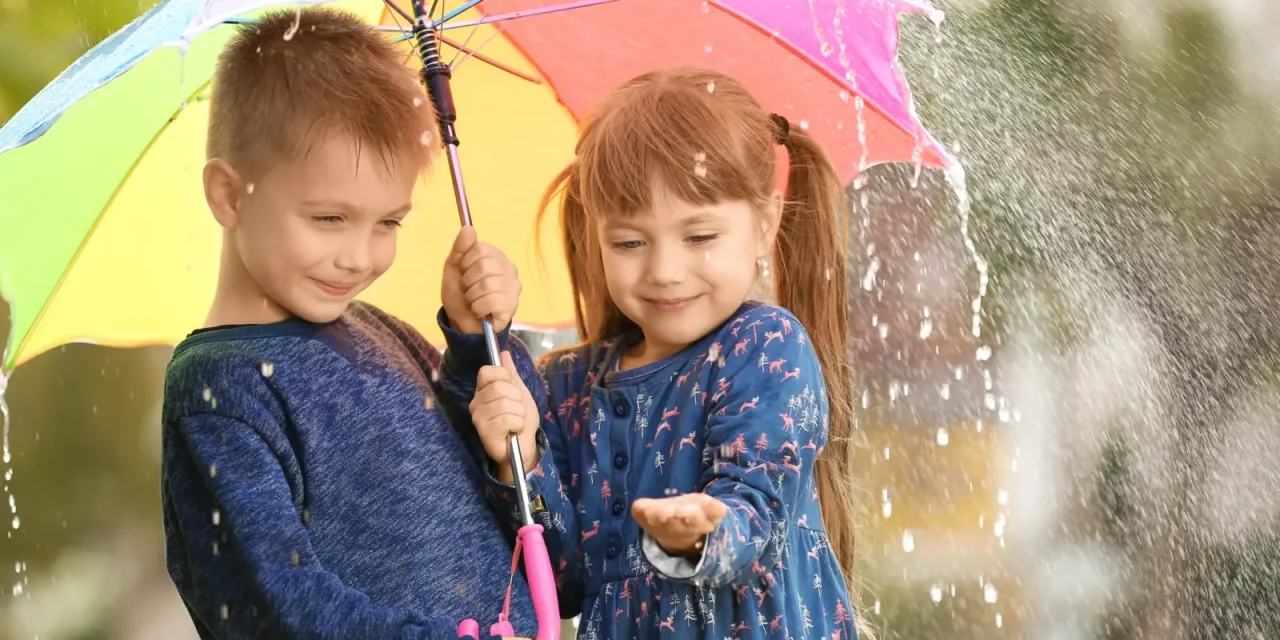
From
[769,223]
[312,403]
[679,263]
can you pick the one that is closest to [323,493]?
[312,403]

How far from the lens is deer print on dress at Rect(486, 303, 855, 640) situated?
2.30 m

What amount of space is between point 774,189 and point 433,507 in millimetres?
864

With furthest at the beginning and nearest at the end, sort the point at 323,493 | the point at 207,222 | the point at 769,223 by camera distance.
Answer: the point at 207,222 → the point at 769,223 → the point at 323,493

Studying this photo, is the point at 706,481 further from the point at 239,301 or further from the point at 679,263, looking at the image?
the point at 239,301

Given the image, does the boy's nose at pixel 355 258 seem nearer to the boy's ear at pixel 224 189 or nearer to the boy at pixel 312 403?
the boy at pixel 312 403

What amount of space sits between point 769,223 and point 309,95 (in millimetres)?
858

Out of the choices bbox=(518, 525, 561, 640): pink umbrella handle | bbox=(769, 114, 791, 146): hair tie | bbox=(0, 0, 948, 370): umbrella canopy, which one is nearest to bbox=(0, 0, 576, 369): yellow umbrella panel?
bbox=(0, 0, 948, 370): umbrella canopy

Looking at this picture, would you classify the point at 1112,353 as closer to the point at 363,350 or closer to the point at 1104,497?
the point at 1104,497

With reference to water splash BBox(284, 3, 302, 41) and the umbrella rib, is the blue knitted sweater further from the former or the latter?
the umbrella rib

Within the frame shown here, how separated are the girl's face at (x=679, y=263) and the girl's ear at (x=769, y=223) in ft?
0.14

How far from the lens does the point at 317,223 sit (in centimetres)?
227

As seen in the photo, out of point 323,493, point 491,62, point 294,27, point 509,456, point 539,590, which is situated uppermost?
point 294,27

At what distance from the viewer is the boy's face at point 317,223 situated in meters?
2.25

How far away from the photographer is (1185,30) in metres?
8.00
